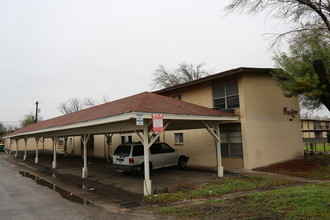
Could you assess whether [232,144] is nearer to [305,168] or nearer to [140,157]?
[305,168]

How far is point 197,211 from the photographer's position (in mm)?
6730

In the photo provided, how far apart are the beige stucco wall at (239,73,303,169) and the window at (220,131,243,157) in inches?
21.3

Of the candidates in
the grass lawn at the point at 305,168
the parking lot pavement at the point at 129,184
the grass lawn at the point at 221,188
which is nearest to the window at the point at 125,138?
the parking lot pavement at the point at 129,184

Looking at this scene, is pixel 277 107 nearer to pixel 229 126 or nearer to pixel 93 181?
pixel 229 126

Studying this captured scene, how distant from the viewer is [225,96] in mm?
15992

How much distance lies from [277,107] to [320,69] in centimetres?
910

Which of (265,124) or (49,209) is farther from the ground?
(265,124)

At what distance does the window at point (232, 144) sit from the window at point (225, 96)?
1766 millimetres

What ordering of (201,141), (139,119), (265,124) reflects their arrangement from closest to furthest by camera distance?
(139,119) < (265,124) < (201,141)

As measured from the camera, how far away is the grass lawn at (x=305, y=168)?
12141mm

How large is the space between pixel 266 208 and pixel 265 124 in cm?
995

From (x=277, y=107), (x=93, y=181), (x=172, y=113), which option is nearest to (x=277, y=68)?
(x=277, y=107)

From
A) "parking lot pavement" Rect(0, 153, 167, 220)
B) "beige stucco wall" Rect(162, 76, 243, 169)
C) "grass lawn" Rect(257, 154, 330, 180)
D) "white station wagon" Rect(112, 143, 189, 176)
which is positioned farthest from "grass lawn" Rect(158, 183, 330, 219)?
"beige stucco wall" Rect(162, 76, 243, 169)

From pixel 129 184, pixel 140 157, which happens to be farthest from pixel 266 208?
pixel 140 157
